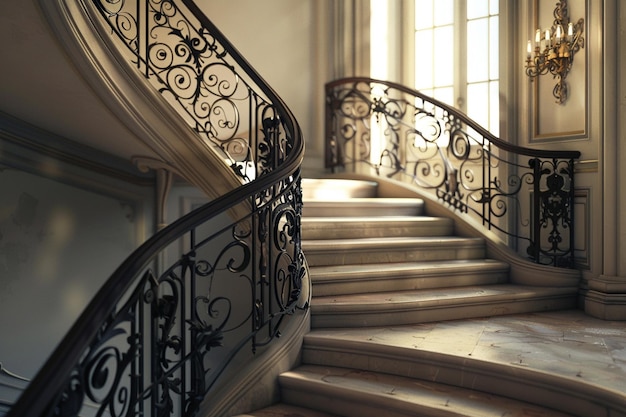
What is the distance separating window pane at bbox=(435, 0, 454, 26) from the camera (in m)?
6.82

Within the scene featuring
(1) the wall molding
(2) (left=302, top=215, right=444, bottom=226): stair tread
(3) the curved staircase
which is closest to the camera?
(3) the curved staircase

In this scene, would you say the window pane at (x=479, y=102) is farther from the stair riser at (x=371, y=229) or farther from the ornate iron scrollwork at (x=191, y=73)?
the ornate iron scrollwork at (x=191, y=73)

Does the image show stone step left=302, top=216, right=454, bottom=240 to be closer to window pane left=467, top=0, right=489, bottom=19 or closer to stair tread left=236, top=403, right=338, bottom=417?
stair tread left=236, top=403, right=338, bottom=417

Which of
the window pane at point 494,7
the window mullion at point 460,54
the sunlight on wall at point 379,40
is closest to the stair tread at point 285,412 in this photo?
the window mullion at point 460,54

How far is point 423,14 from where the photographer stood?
7.01m

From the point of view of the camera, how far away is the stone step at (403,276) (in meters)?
4.04

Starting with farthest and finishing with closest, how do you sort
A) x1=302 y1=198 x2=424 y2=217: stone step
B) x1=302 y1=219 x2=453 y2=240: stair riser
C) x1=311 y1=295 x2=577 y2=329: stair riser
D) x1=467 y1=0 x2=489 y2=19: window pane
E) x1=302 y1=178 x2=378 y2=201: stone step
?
1. x1=467 y1=0 x2=489 y2=19: window pane
2. x1=302 y1=178 x2=378 y2=201: stone step
3. x1=302 y1=198 x2=424 y2=217: stone step
4. x1=302 y1=219 x2=453 y2=240: stair riser
5. x1=311 y1=295 x2=577 y2=329: stair riser

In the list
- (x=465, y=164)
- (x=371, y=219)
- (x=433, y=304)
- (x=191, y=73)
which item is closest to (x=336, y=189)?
(x=371, y=219)

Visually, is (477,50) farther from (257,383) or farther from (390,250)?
(257,383)

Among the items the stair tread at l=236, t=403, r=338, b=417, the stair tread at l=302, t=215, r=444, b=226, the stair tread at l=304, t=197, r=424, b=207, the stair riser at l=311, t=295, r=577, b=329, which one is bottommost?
the stair tread at l=236, t=403, r=338, b=417

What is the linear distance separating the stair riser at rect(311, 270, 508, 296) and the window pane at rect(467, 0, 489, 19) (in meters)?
3.07

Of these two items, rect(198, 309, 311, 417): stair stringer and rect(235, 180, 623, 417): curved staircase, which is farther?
rect(198, 309, 311, 417): stair stringer

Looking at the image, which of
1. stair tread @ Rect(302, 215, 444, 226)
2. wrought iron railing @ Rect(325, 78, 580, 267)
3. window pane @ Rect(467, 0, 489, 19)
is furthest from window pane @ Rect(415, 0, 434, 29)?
stair tread @ Rect(302, 215, 444, 226)

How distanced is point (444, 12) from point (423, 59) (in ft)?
1.78
